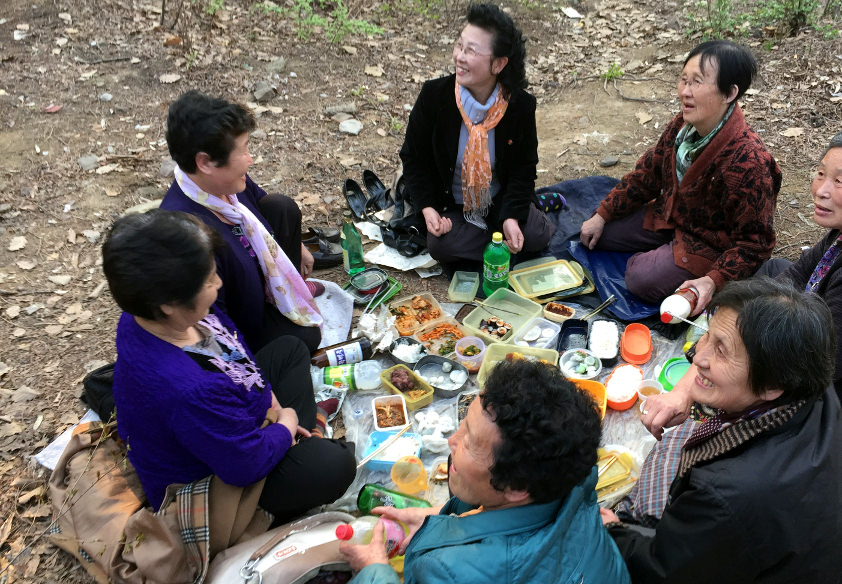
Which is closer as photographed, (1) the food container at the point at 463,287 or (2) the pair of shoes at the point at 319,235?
(1) the food container at the point at 463,287

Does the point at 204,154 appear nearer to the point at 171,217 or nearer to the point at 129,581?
the point at 171,217

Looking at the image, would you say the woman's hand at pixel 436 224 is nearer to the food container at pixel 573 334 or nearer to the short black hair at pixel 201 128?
the food container at pixel 573 334

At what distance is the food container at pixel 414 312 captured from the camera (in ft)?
13.3

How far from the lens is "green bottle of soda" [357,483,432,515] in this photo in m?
2.95

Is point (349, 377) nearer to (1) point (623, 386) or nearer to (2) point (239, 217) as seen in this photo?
(2) point (239, 217)

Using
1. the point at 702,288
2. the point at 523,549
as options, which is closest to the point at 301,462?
the point at 523,549

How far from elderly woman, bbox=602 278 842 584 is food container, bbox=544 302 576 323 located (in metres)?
1.87

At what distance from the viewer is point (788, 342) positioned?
1.95 metres

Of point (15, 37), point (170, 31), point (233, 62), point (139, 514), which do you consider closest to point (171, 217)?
point (139, 514)

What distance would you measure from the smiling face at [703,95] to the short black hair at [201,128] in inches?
103

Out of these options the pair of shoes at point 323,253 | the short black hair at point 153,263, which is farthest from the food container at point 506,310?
the short black hair at point 153,263

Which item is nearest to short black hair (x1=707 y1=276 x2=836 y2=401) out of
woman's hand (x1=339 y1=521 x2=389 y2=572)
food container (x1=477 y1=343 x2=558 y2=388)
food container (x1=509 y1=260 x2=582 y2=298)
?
woman's hand (x1=339 y1=521 x2=389 y2=572)

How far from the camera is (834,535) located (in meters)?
1.93

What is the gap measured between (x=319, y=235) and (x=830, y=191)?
3419 millimetres
